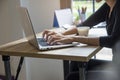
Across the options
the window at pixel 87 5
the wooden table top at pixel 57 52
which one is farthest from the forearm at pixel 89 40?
the window at pixel 87 5

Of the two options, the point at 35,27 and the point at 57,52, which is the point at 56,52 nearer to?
the point at 57,52

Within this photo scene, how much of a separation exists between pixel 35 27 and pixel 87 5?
22.8 inches

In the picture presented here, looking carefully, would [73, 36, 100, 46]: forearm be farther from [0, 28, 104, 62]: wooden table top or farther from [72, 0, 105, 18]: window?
[72, 0, 105, 18]: window

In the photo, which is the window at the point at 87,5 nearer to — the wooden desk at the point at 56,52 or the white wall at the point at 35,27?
the white wall at the point at 35,27

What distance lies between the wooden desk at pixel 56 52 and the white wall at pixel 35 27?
0.91 metres

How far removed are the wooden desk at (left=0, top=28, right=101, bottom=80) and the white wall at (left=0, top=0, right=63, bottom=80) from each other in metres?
0.91

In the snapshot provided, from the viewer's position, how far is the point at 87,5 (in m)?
2.48

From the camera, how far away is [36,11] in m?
2.54

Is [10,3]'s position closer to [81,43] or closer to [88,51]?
[81,43]

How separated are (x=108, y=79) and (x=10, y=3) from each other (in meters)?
1.38

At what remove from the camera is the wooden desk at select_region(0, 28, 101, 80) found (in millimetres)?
1283

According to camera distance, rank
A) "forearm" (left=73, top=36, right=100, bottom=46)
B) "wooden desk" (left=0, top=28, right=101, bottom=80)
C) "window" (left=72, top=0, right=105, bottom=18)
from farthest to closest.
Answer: "window" (left=72, top=0, right=105, bottom=18)
"forearm" (left=73, top=36, right=100, bottom=46)
"wooden desk" (left=0, top=28, right=101, bottom=80)

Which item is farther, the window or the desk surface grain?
the window

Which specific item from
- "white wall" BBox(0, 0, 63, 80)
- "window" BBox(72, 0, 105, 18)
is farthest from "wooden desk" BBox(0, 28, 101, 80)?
"window" BBox(72, 0, 105, 18)
